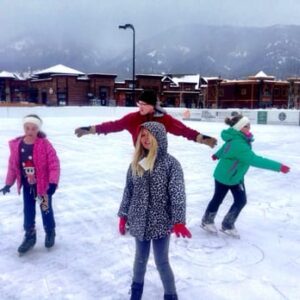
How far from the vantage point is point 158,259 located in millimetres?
2820

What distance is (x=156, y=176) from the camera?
8.89 feet

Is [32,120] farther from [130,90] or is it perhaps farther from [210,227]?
[130,90]

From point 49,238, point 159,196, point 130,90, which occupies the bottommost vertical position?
point 49,238

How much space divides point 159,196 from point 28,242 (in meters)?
1.98

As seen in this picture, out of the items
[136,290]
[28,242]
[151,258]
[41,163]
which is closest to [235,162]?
[151,258]

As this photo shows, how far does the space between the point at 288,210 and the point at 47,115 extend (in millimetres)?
24600

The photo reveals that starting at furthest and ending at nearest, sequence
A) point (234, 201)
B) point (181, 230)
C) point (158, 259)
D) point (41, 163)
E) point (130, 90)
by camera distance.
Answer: point (130, 90), point (234, 201), point (41, 163), point (158, 259), point (181, 230)

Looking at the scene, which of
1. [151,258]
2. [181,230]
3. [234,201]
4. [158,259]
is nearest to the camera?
[181,230]

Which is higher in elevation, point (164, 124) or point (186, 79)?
point (186, 79)

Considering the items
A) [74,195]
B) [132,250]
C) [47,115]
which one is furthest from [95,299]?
[47,115]

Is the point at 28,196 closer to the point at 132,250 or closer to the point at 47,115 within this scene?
the point at 132,250

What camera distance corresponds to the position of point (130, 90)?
4803 centimetres

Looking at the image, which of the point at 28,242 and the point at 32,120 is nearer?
the point at 32,120

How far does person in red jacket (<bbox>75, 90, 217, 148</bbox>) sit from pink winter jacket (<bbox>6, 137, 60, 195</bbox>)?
0.49m
